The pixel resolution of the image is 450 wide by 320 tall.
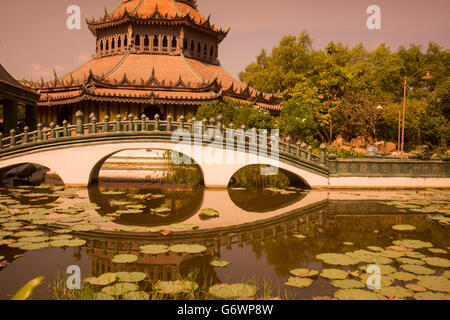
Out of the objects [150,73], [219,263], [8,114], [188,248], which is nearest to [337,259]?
[219,263]

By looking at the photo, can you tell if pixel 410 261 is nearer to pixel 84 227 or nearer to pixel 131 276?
pixel 131 276

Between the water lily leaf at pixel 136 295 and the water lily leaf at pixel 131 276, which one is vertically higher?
the water lily leaf at pixel 136 295

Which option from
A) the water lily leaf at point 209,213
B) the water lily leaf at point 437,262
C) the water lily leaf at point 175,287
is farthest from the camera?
the water lily leaf at point 209,213

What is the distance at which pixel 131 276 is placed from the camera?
575cm

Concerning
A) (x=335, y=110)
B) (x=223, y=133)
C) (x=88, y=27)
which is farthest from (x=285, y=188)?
(x=88, y=27)

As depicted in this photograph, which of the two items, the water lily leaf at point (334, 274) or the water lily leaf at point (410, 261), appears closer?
the water lily leaf at point (334, 274)

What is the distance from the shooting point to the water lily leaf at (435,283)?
17.8 ft

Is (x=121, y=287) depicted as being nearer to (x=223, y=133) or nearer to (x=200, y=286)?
(x=200, y=286)

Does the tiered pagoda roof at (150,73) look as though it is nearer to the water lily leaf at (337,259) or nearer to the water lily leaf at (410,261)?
the water lily leaf at (337,259)

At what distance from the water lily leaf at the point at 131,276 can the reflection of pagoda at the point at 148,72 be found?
64.6 ft

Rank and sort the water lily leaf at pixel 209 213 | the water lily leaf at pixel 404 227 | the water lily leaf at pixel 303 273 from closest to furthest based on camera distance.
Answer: the water lily leaf at pixel 303 273, the water lily leaf at pixel 404 227, the water lily leaf at pixel 209 213

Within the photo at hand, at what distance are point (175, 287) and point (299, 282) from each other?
2041 millimetres

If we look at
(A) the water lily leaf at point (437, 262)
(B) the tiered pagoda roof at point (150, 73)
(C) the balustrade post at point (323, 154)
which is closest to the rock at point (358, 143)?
(B) the tiered pagoda roof at point (150, 73)

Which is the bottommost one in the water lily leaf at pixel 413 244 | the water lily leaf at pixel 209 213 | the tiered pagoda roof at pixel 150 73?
the water lily leaf at pixel 413 244
